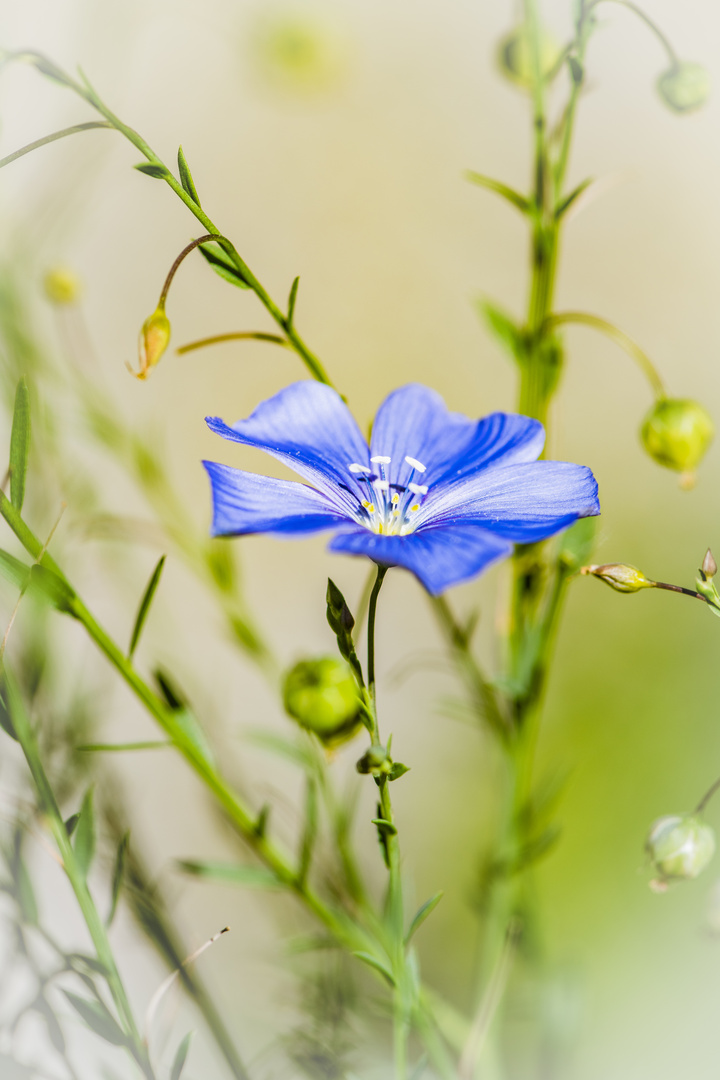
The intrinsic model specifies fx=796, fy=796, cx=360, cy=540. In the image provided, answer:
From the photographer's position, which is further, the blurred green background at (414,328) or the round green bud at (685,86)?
the blurred green background at (414,328)

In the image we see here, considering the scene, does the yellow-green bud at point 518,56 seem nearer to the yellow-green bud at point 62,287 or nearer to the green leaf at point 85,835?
the yellow-green bud at point 62,287

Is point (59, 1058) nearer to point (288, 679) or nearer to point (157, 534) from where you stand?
point (288, 679)

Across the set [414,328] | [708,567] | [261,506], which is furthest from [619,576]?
[414,328]

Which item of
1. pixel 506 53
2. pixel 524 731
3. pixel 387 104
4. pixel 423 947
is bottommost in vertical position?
pixel 423 947

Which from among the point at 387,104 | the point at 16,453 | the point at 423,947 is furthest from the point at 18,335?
the point at 387,104

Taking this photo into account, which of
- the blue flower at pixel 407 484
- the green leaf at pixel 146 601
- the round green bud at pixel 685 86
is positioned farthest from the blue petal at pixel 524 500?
the round green bud at pixel 685 86

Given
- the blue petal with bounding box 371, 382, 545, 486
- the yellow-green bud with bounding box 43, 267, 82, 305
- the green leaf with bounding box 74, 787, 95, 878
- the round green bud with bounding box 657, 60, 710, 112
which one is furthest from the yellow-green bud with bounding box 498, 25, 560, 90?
the green leaf with bounding box 74, 787, 95, 878
